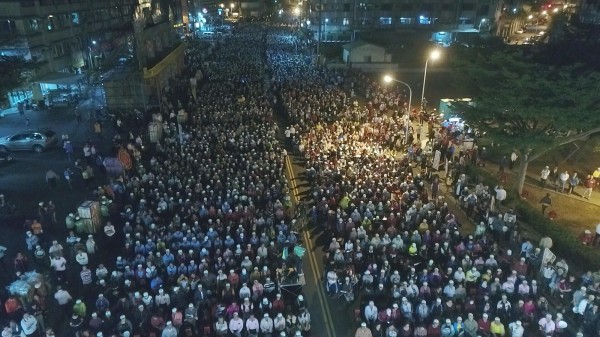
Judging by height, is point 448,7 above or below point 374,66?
above

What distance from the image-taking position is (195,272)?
44.9 feet

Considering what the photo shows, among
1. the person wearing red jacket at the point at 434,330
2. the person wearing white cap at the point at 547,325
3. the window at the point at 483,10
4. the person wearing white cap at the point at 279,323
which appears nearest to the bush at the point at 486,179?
the person wearing white cap at the point at 547,325

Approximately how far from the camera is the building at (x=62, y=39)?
3515cm

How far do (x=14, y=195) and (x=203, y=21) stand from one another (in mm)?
79005

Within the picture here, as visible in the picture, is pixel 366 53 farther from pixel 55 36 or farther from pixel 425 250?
pixel 425 250

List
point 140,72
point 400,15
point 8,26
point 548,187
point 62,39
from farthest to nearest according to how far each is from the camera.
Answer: point 400,15, point 62,39, point 8,26, point 140,72, point 548,187

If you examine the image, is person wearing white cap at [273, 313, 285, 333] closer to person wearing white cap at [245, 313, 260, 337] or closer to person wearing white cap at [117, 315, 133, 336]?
person wearing white cap at [245, 313, 260, 337]

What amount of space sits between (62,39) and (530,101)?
40350mm

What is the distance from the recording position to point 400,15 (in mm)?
64062

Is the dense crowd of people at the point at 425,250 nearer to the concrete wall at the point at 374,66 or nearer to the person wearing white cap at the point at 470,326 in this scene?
the person wearing white cap at the point at 470,326

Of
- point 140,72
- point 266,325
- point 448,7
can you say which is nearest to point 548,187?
point 266,325

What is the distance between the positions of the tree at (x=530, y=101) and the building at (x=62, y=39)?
981 inches

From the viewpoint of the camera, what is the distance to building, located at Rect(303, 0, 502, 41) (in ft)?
208

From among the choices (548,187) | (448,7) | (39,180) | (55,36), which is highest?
(448,7)
